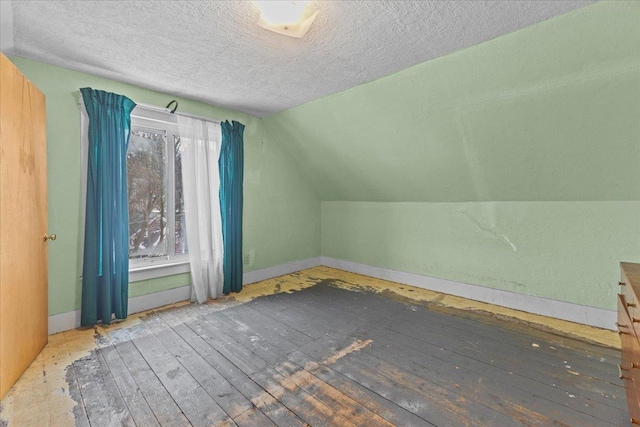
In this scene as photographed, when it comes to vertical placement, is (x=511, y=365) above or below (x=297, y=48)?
below

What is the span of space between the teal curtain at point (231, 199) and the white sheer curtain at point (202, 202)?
0.19 feet

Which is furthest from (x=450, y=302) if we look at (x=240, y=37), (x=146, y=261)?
(x=146, y=261)

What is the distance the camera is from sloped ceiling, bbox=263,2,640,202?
187 centimetres

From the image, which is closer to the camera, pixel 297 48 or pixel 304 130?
pixel 297 48

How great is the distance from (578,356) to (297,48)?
297 centimetres

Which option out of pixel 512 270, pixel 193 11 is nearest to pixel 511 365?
pixel 512 270

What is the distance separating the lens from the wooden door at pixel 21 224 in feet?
5.62

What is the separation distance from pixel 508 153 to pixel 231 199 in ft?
9.46

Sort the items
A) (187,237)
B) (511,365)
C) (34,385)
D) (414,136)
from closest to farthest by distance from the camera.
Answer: (34,385) → (511,365) → (414,136) → (187,237)

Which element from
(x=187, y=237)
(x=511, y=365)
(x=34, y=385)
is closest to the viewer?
(x=34, y=385)

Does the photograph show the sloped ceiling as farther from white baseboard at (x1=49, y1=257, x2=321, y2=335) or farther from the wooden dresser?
white baseboard at (x1=49, y1=257, x2=321, y2=335)

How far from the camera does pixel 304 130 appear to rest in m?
3.73

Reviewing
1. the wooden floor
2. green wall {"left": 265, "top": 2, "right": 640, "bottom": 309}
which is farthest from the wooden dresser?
green wall {"left": 265, "top": 2, "right": 640, "bottom": 309}

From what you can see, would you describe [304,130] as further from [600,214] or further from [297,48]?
[600,214]
